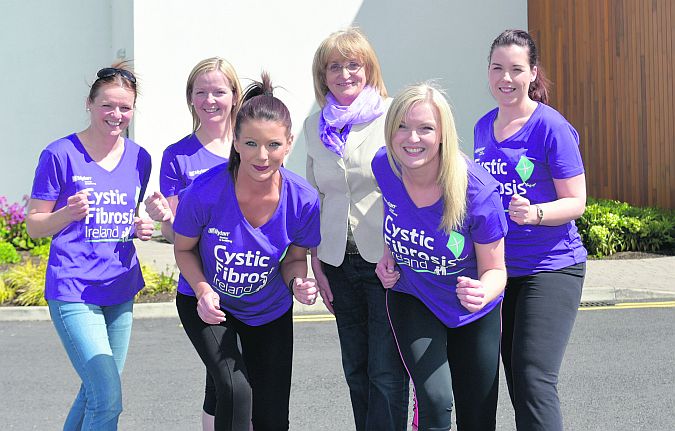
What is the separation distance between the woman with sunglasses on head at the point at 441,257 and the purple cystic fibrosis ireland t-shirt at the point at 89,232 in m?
1.25

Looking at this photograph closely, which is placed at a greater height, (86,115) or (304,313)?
(86,115)

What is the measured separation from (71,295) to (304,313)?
5803mm

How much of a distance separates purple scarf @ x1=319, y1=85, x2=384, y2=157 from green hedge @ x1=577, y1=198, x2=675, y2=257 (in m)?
9.27

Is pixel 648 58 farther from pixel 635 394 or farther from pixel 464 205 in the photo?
pixel 464 205

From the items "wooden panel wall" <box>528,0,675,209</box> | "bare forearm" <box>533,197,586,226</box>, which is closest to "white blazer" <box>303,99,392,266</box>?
"bare forearm" <box>533,197,586,226</box>

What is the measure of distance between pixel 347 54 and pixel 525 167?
1.05 meters

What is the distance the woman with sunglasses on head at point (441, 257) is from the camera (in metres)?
3.86

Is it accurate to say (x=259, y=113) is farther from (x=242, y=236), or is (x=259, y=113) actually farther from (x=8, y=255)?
(x=8, y=255)

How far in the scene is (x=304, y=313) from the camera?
9.86m

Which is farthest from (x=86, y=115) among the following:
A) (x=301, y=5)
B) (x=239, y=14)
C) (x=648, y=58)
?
(x=648, y=58)

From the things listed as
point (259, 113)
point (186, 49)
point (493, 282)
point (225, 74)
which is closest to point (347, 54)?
point (225, 74)

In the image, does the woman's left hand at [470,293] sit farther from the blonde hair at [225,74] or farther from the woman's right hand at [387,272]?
the blonde hair at [225,74]

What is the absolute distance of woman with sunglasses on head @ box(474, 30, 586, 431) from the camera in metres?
3.87

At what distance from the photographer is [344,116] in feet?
14.6
